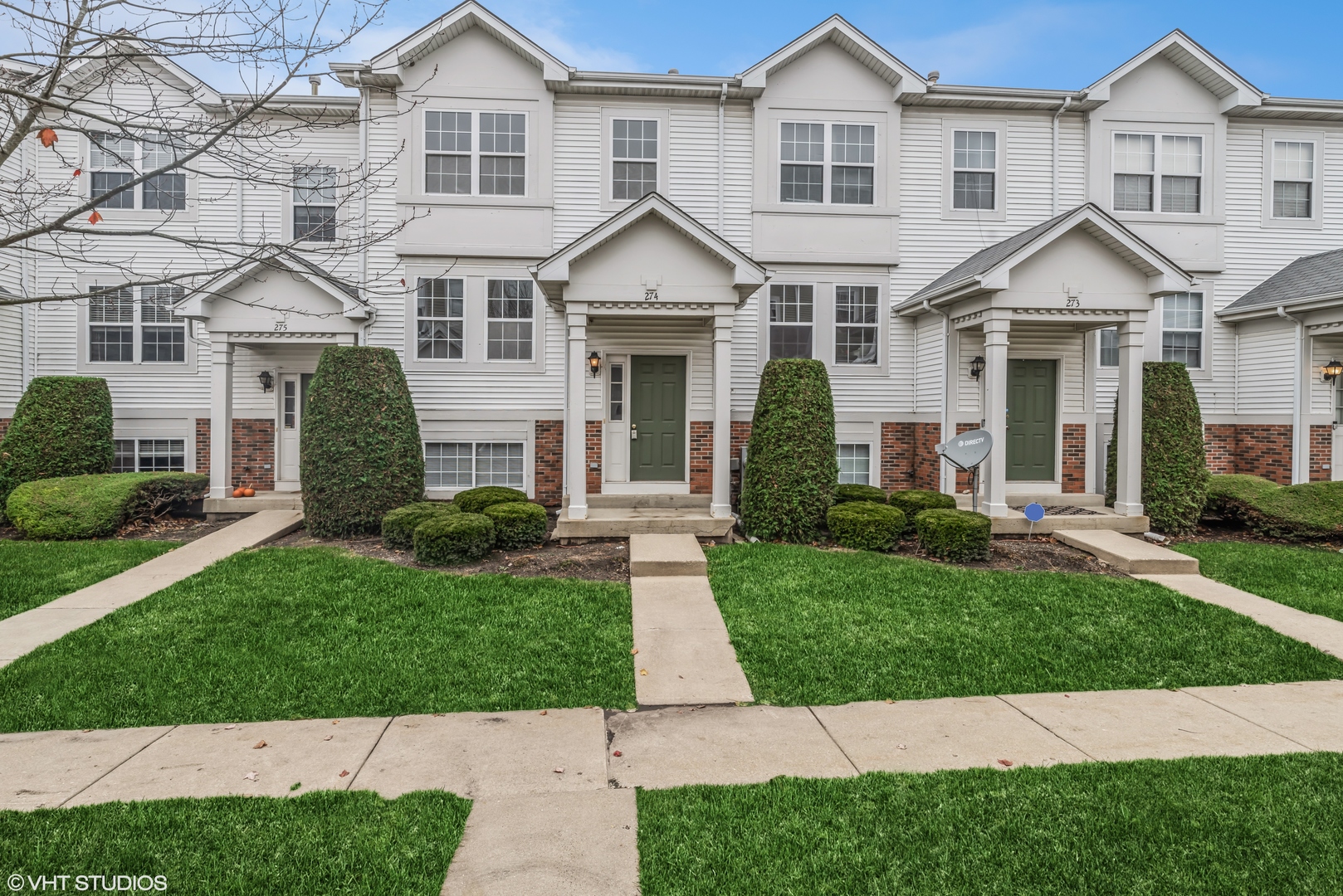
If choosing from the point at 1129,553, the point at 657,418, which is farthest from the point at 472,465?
the point at 1129,553

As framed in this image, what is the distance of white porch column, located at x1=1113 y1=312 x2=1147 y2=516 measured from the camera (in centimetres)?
1002

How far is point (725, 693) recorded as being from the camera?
4.94m

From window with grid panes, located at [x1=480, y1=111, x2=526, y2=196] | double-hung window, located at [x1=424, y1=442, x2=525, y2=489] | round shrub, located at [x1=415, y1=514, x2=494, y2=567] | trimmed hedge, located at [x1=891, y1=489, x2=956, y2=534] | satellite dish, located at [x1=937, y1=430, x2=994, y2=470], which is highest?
window with grid panes, located at [x1=480, y1=111, x2=526, y2=196]

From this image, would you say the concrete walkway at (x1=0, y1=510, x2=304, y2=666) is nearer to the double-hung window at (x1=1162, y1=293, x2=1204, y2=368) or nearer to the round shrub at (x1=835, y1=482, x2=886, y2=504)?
the round shrub at (x1=835, y1=482, x2=886, y2=504)

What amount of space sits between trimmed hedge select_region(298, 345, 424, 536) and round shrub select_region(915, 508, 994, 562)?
23.3 feet

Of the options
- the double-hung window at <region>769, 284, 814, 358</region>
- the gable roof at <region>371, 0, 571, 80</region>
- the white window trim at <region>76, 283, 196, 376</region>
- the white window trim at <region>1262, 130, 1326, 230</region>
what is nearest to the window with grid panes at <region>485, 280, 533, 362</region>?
the gable roof at <region>371, 0, 571, 80</region>

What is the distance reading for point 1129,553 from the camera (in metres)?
8.43

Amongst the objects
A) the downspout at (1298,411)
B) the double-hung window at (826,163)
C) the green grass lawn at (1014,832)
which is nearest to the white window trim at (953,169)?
the double-hung window at (826,163)

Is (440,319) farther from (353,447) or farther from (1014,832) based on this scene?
(1014,832)

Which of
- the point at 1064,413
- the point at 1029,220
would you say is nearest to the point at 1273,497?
the point at 1064,413

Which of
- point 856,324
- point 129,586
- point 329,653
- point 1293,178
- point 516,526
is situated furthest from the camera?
point 1293,178

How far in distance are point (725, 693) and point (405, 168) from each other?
10.6 metres

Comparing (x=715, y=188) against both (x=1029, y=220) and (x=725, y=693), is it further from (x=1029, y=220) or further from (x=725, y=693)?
(x=725, y=693)

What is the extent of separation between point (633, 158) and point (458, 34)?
11.7ft
